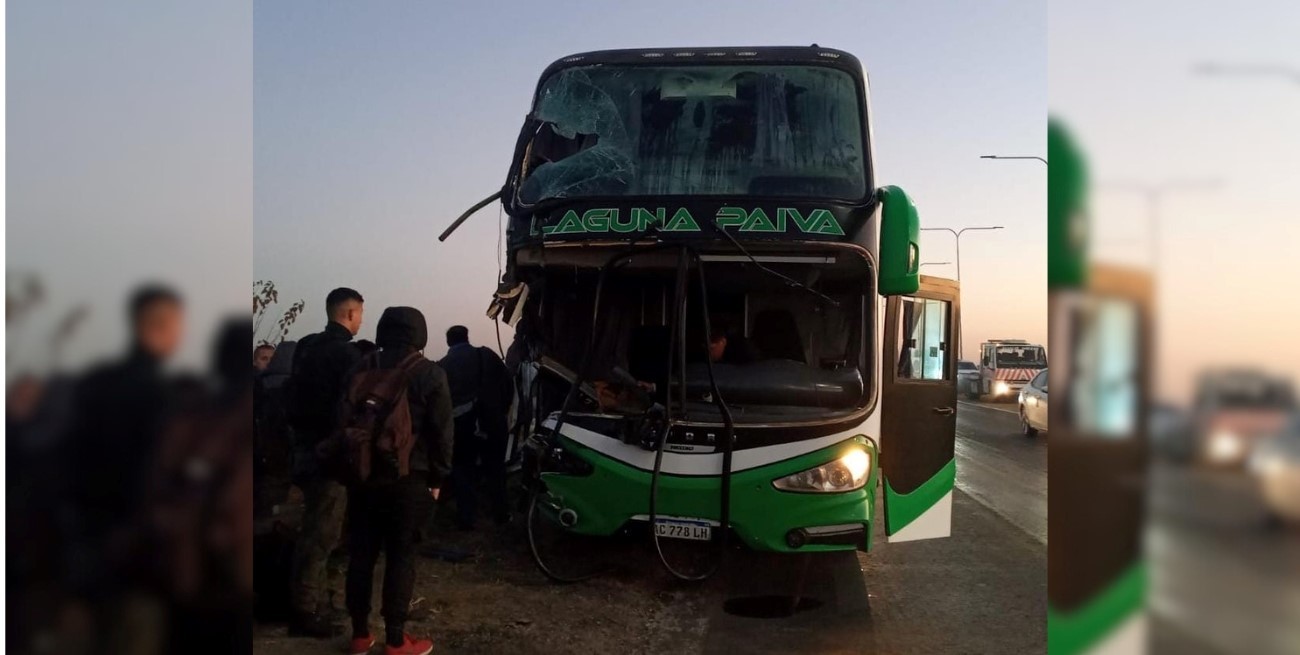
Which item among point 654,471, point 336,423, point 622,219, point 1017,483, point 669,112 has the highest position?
point 669,112

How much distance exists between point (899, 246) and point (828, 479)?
1.52 meters

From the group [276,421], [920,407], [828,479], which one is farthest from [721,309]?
[276,421]

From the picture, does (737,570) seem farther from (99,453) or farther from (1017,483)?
(1017,483)

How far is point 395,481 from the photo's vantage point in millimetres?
4578

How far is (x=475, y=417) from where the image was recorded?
7.85 metres

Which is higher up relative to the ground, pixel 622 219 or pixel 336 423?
pixel 622 219

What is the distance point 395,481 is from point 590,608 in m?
1.79

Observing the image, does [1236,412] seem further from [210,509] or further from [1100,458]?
[210,509]

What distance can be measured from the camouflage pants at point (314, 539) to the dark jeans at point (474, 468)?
108 inches

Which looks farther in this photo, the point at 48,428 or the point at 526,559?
the point at 526,559

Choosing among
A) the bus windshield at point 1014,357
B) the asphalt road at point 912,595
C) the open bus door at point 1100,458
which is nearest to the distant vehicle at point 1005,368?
the bus windshield at point 1014,357

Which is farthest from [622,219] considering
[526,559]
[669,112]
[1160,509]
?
[1160,509]

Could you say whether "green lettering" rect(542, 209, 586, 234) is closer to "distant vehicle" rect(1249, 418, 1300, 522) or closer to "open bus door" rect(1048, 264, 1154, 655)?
"open bus door" rect(1048, 264, 1154, 655)

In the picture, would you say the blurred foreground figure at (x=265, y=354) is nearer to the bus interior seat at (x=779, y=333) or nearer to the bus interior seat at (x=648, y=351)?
the bus interior seat at (x=648, y=351)
